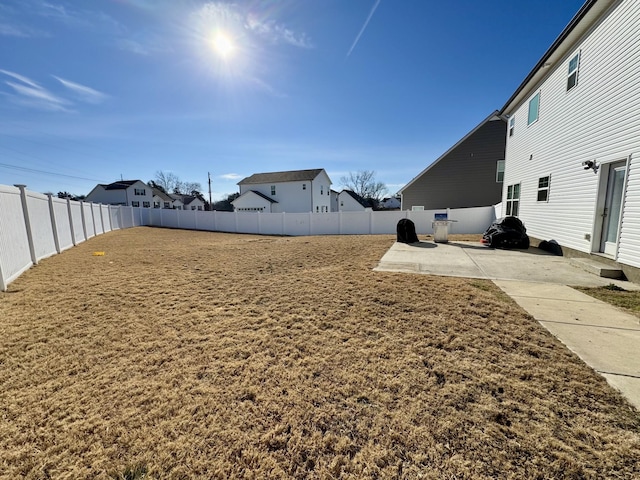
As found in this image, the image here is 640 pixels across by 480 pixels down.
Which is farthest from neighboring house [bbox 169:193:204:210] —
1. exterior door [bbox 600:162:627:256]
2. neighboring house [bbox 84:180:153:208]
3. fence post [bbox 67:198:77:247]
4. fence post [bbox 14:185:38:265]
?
exterior door [bbox 600:162:627:256]

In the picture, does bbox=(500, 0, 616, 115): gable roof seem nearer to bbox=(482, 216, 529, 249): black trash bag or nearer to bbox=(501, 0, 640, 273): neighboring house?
bbox=(501, 0, 640, 273): neighboring house

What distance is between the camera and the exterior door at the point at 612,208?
5906mm

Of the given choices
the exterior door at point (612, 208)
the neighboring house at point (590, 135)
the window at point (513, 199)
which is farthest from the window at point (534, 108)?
the exterior door at point (612, 208)

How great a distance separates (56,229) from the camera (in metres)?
8.61

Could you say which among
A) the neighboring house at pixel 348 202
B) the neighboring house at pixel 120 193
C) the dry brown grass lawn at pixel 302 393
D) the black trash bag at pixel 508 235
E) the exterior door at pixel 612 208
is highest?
the neighboring house at pixel 120 193

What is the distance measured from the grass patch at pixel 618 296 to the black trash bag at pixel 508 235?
4241mm

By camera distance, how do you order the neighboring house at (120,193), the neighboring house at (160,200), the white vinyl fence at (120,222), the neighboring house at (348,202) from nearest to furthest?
the white vinyl fence at (120,222), the neighboring house at (120,193), the neighboring house at (348,202), the neighboring house at (160,200)

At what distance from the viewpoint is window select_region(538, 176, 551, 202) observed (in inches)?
347

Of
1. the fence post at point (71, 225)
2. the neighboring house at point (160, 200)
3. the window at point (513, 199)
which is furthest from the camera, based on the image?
the neighboring house at point (160, 200)

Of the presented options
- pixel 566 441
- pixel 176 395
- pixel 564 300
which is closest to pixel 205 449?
pixel 176 395

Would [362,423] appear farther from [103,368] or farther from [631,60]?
[631,60]

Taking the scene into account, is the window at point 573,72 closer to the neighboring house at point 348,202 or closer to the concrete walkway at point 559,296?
the concrete walkway at point 559,296

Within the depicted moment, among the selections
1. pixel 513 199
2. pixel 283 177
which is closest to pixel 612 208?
pixel 513 199

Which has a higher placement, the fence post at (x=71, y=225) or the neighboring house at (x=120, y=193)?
the neighboring house at (x=120, y=193)
